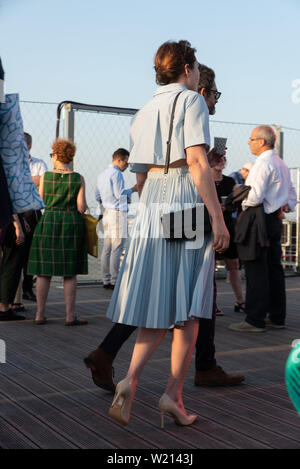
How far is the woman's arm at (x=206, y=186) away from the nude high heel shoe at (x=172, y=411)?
730mm

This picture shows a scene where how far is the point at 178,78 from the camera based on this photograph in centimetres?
285

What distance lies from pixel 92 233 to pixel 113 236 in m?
2.42

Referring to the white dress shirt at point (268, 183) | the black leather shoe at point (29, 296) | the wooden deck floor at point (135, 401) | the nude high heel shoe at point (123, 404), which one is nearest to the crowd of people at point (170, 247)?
the nude high heel shoe at point (123, 404)

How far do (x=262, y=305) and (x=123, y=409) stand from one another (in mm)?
2832

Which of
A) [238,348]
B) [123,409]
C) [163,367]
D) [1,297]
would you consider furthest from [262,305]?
[123,409]

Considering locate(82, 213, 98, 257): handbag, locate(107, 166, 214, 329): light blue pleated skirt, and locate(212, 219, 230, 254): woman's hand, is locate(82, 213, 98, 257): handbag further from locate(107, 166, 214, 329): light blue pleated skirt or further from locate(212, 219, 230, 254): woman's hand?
locate(212, 219, 230, 254): woman's hand

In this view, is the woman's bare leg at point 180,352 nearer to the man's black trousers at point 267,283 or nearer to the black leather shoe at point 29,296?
the man's black trousers at point 267,283

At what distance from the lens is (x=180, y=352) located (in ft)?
9.04

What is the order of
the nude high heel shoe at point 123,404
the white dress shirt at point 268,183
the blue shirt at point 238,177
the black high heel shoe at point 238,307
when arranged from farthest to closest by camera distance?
the blue shirt at point 238,177 < the black high heel shoe at point 238,307 < the white dress shirt at point 268,183 < the nude high heel shoe at point 123,404

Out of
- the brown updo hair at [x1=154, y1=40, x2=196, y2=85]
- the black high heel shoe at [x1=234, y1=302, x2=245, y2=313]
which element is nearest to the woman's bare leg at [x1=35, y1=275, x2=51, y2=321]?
the black high heel shoe at [x1=234, y1=302, x2=245, y2=313]

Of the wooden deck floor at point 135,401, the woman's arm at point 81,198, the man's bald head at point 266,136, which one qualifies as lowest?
the wooden deck floor at point 135,401

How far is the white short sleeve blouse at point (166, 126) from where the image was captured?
264 centimetres

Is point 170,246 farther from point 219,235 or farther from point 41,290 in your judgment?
point 41,290

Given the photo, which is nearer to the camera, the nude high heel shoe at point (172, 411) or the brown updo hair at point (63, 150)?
the nude high heel shoe at point (172, 411)
